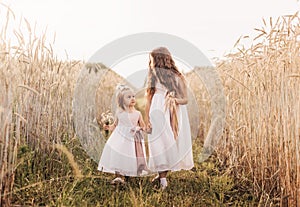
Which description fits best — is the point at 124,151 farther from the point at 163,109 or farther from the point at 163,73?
the point at 163,73

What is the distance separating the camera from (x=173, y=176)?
3227 millimetres

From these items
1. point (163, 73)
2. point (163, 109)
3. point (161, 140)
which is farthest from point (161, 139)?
point (163, 73)

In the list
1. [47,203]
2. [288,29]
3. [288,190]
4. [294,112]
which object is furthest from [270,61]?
[47,203]

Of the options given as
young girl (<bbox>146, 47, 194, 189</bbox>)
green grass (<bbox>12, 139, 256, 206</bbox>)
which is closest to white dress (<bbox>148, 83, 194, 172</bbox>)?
young girl (<bbox>146, 47, 194, 189</bbox>)

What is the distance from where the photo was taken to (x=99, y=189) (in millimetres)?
2660

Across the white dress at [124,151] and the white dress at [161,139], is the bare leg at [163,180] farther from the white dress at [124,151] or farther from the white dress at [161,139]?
the white dress at [124,151]

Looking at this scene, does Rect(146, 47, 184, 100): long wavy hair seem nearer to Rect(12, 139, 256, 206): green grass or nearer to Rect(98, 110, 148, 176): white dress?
Rect(98, 110, 148, 176): white dress

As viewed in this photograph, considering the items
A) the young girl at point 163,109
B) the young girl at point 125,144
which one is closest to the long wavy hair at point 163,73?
the young girl at point 163,109

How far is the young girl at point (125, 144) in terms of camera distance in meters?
2.92

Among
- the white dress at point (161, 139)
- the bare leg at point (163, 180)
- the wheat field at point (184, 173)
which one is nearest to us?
the wheat field at point (184, 173)

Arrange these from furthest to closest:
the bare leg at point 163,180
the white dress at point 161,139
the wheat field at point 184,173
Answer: the white dress at point 161,139 → the bare leg at point 163,180 → the wheat field at point 184,173

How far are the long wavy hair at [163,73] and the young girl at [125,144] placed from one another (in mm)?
165

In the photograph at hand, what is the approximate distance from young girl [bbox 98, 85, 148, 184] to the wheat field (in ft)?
0.38

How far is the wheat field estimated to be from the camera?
218cm
